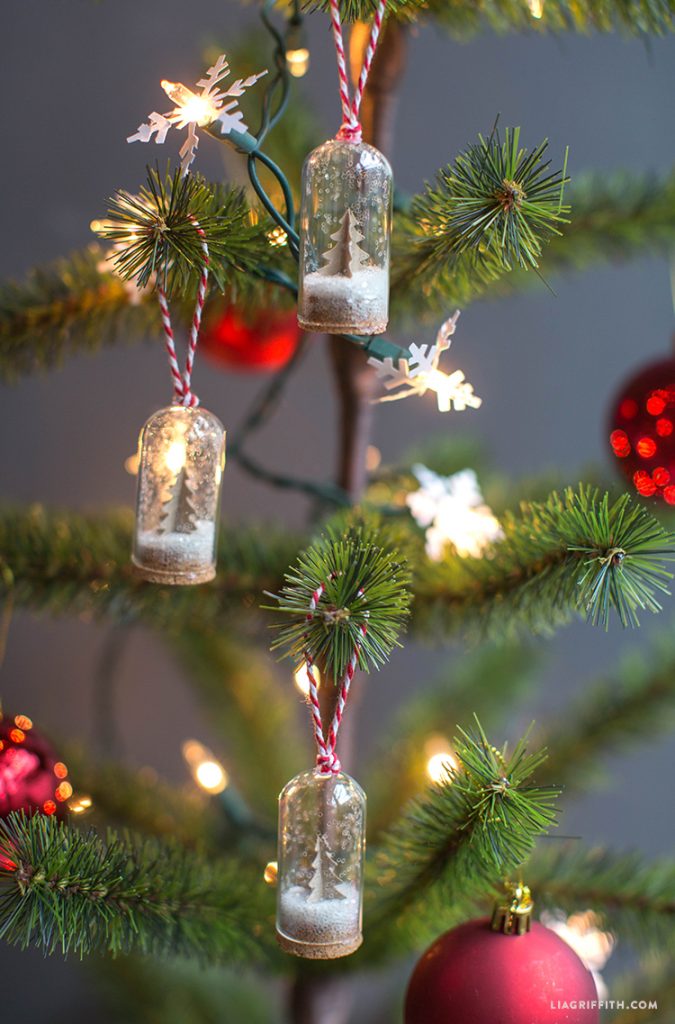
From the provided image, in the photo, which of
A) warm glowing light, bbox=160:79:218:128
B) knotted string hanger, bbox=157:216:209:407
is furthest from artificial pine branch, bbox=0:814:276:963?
warm glowing light, bbox=160:79:218:128

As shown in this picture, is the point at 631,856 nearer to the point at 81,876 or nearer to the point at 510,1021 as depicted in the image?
the point at 510,1021

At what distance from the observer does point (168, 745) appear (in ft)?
4.26

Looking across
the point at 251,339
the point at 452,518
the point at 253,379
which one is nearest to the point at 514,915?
the point at 452,518

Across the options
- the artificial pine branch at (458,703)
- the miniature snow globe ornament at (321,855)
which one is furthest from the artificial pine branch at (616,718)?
the miniature snow globe ornament at (321,855)

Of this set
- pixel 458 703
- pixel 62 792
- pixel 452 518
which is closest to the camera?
pixel 62 792

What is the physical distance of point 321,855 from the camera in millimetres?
530

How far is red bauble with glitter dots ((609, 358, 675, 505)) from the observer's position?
0.62 meters

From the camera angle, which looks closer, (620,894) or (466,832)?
(466,832)

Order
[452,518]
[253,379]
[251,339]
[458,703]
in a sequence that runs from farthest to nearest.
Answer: [253,379]
[458,703]
[251,339]
[452,518]

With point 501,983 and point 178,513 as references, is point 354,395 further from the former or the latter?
point 501,983

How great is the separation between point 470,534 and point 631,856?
234 mm

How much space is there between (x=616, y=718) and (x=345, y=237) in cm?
49

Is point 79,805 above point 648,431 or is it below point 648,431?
below

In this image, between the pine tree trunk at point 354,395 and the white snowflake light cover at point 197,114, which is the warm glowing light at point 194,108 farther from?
the pine tree trunk at point 354,395
